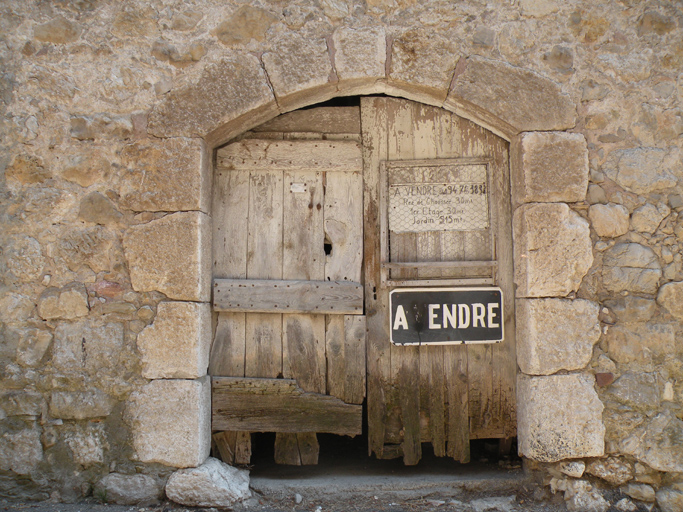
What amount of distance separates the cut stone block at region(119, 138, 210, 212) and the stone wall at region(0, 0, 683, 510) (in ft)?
0.04

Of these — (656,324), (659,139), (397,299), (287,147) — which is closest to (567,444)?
(656,324)

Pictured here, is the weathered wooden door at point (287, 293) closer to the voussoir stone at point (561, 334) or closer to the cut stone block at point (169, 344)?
the cut stone block at point (169, 344)

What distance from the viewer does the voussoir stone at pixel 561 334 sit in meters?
2.41

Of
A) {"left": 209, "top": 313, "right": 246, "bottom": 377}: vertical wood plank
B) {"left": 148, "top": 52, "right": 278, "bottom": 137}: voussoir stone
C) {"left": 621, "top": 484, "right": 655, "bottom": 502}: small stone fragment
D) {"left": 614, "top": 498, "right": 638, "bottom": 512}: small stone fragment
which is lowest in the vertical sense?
{"left": 614, "top": 498, "right": 638, "bottom": 512}: small stone fragment

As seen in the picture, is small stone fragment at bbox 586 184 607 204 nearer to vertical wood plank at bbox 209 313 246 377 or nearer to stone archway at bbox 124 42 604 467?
stone archway at bbox 124 42 604 467

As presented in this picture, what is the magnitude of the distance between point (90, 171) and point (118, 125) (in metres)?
0.27

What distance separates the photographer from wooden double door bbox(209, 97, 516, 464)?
2693 millimetres

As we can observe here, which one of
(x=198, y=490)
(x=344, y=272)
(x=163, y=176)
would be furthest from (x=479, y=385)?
(x=163, y=176)

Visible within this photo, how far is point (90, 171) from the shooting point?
8.12 feet

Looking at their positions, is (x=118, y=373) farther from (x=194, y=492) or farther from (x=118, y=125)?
(x=118, y=125)

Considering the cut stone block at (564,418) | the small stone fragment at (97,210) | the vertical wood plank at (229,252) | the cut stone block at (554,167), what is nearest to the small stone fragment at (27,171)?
the small stone fragment at (97,210)

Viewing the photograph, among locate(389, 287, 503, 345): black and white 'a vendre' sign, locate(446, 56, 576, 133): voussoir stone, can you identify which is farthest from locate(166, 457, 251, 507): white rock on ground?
locate(446, 56, 576, 133): voussoir stone

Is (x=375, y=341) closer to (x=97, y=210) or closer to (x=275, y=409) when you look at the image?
(x=275, y=409)

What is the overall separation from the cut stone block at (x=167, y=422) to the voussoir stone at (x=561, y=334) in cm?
170
